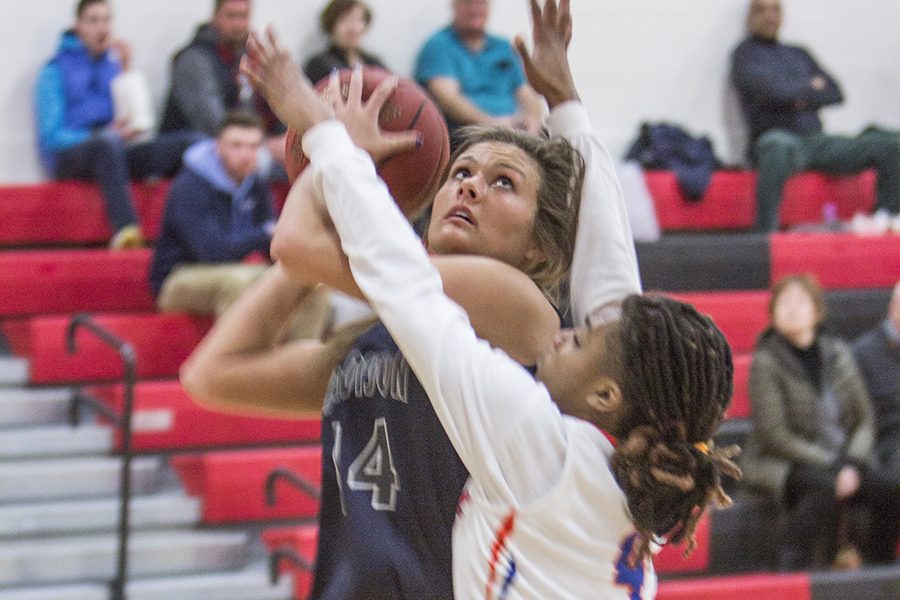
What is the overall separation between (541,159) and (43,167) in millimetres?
4828

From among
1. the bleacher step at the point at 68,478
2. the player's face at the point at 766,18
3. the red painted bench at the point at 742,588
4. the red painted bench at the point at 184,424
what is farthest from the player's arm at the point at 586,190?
the player's face at the point at 766,18

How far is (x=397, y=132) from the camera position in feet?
6.28

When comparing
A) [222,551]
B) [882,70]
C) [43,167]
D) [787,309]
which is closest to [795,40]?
[882,70]

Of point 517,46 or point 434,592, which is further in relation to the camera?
point 517,46

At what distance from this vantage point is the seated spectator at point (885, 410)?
5.42 meters

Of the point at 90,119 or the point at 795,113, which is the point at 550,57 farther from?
the point at 795,113

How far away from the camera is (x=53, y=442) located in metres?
5.30

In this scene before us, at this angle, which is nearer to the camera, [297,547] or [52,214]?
[297,547]

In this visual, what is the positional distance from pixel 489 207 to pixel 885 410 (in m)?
4.12

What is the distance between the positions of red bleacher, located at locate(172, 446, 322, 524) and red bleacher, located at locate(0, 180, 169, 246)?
4.59 feet

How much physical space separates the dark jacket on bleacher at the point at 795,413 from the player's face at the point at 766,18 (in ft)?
8.97

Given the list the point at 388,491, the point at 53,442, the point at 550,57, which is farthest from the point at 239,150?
the point at 388,491

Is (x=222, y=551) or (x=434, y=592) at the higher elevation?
(x=434, y=592)

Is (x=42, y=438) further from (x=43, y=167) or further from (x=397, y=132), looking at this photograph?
(x=397, y=132)
